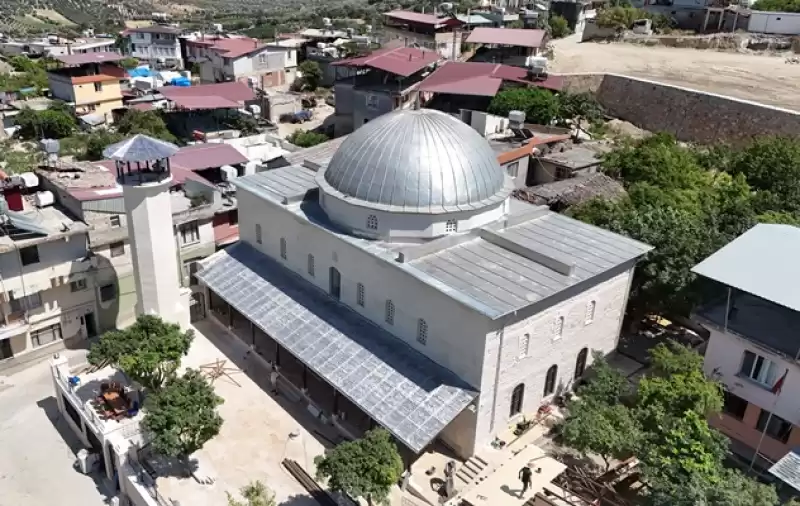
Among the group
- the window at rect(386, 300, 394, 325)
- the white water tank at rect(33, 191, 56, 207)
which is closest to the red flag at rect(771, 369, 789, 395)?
the window at rect(386, 300, 394, 325)

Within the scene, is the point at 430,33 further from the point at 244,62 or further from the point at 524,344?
the point at 524,344

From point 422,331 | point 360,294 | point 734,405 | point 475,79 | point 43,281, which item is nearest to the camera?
point 734,405

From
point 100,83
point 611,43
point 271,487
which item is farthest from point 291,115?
point 271,487

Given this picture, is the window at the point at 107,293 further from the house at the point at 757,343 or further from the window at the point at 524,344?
the house at the point at 757,343

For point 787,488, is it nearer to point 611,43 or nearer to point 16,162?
point 16,162

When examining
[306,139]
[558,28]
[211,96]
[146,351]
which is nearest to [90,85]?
[211,96]

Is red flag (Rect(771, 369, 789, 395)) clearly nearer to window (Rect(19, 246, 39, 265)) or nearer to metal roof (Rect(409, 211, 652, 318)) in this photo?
metal roof (Rect(409, 211, 652, 318))
